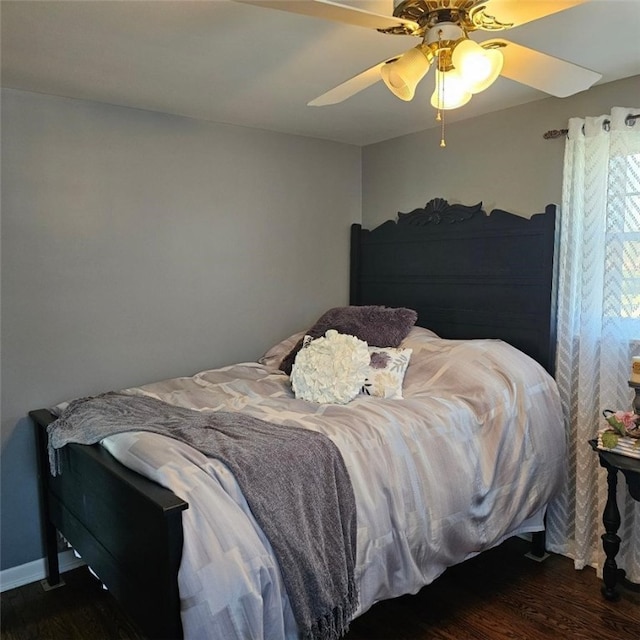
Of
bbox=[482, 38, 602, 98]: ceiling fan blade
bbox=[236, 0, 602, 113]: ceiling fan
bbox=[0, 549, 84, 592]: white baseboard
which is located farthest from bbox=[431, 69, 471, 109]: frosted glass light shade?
bbox=[0, 549, 84, 592]: white baseboard

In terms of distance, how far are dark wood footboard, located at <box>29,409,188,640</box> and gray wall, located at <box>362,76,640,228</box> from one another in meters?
2.38

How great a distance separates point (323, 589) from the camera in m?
1.70

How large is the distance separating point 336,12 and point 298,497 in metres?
1.40

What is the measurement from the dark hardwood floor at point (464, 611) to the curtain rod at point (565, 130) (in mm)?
2087

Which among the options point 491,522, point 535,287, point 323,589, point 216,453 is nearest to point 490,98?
point 535,287

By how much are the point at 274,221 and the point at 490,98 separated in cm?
143

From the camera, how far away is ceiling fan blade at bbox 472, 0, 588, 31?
142cm

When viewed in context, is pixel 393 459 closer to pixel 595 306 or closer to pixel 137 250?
pixel 595 306

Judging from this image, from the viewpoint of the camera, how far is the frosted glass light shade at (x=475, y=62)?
152 centimetres

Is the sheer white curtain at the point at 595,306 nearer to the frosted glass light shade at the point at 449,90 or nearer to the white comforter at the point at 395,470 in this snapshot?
the white comforter at the point at 395,470

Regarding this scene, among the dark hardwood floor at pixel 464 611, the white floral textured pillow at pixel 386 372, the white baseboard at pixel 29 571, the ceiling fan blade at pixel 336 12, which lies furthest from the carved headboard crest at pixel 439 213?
the white baseboard at pixel 29 571

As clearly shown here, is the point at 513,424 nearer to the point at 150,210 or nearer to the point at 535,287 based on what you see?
the point at 535,287

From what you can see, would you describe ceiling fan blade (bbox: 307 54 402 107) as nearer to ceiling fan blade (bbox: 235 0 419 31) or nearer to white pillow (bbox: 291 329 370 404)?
ceiling fan blade (bbox: 235 0 419 31)

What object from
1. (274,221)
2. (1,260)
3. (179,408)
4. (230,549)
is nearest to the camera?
(230,549)
